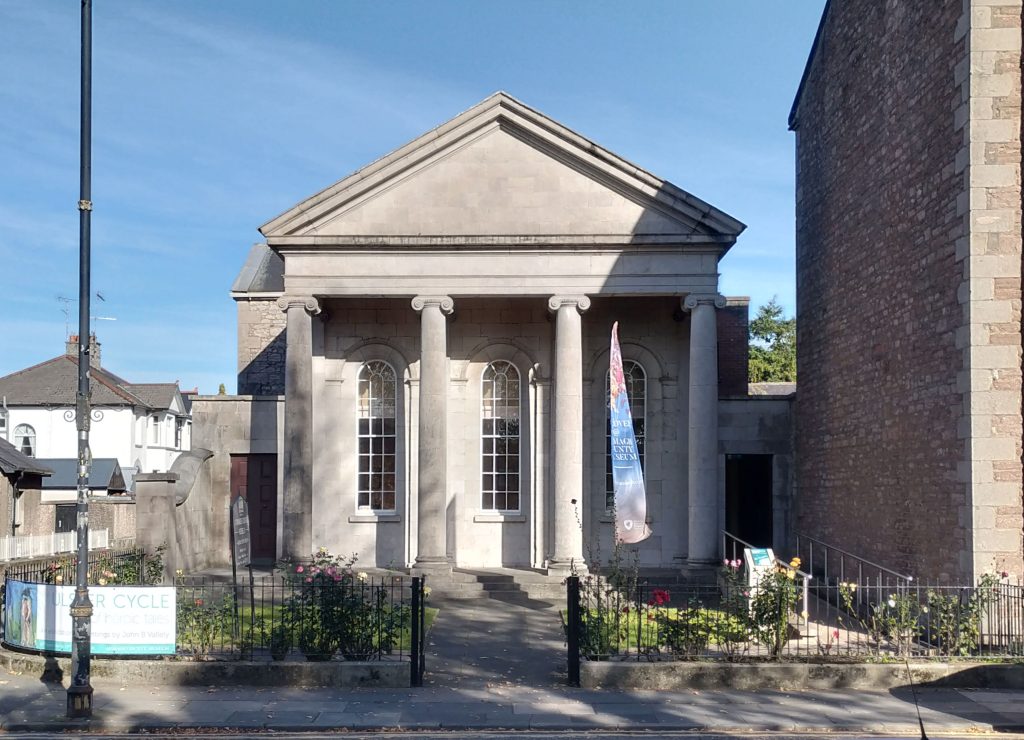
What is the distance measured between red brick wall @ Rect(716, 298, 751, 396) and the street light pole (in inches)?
750

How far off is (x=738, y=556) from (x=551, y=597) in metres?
5.44

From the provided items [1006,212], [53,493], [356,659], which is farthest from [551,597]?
[53,493]

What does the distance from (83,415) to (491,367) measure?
44.0ft

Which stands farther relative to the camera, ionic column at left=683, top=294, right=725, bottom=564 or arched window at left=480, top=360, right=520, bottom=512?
arched window at left=480, top=360, right=520, bottom=512

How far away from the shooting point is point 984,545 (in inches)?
579

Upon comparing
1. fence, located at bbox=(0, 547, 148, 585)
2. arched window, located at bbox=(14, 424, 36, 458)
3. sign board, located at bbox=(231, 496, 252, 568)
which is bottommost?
fence, located at bbox=(0, 547, 148, 585)

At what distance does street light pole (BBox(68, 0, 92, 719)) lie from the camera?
11906 millimetres

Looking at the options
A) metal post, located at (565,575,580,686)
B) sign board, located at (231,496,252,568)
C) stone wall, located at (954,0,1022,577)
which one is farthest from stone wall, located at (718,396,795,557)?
sign board, located at (231,496,252,568)

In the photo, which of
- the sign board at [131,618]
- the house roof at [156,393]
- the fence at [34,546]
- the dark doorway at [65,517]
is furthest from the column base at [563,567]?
the house roof at [156,393]

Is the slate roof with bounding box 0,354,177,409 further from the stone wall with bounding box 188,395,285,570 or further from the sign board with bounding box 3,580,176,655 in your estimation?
the sign board with bounding box 3,580,176,655

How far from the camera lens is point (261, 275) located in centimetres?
3562

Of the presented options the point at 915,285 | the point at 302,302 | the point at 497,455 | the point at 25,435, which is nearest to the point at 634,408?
the point at 497,455

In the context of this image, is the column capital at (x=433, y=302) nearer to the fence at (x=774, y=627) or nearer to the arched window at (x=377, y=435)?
the arched window at (x=377, y=435)

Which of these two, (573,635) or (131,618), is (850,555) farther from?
(131,618)
